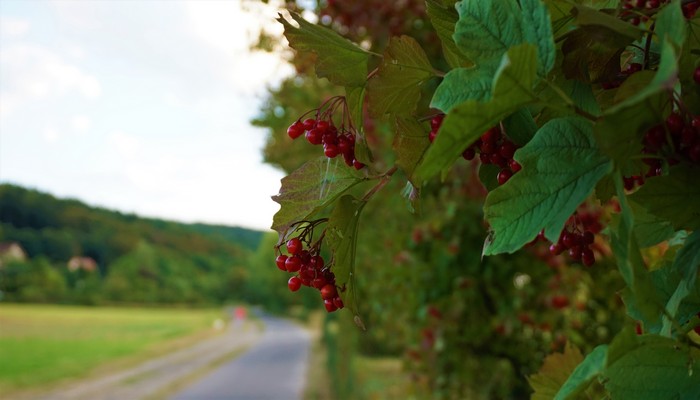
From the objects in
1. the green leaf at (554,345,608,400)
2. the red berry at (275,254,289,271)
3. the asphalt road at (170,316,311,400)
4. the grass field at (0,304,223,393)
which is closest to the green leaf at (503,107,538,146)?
the green leaf at (554,345,608,400)

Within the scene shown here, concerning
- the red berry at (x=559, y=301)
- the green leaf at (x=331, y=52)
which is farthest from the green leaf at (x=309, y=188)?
the red berry at (x=559, y=301)

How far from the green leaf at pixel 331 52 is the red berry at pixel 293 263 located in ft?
0.69

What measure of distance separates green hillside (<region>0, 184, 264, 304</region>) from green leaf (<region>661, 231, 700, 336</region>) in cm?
3355

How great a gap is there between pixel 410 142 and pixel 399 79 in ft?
0.24

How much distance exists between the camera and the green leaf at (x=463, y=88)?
1.73ft

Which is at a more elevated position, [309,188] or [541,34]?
[541,34]

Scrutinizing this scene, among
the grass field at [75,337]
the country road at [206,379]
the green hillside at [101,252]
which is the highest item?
the green hillside at [101,252]

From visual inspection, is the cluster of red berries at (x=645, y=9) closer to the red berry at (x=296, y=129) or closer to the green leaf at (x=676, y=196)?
the green leaf at (x=676, y=196)

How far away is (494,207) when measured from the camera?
525 mm

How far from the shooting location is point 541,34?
498mm

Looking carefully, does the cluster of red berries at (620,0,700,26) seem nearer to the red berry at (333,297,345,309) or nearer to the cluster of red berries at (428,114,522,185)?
the cluster of red berries at (428,114,522,185)

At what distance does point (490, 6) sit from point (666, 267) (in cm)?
32

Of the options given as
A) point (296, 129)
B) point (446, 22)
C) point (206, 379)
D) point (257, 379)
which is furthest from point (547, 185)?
point (206, 379)

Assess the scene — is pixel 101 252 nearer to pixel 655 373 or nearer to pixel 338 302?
pixel 338 302
